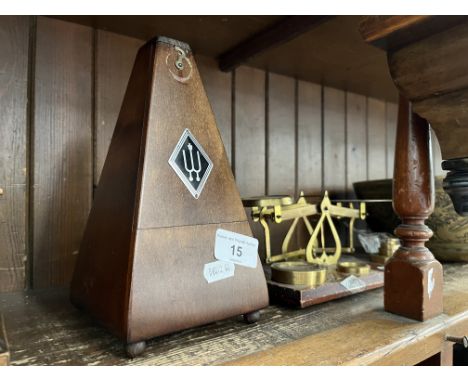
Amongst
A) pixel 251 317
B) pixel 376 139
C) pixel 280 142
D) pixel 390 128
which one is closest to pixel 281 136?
pixel 280 142

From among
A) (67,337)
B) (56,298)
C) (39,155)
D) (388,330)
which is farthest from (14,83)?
(388,330)

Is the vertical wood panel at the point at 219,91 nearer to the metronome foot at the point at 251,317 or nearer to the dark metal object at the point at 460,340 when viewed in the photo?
the metronome foot at the point at 251,317

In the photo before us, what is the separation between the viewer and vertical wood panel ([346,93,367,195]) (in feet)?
4.62

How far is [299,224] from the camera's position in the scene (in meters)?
1.25

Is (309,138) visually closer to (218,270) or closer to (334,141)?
(334,141)

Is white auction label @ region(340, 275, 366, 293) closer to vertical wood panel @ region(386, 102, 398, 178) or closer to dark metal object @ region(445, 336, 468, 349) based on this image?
dark metal object @ region(445, 336, 468, 349)

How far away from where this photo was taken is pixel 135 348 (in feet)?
1.54

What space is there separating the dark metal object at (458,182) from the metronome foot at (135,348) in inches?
21.8

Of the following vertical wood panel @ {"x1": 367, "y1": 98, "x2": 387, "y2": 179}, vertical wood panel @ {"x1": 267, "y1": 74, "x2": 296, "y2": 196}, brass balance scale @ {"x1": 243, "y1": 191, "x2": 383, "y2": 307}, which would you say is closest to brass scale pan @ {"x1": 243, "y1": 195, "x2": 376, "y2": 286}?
brass balance scale @ {"x1": 243, "y1": 191, "x2": 383, "y2": 307}

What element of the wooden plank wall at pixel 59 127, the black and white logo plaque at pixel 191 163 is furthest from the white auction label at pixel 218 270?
the wooden plank wall at pixel 59 127

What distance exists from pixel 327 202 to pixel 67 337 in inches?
26.6

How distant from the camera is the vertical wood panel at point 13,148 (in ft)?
2.59

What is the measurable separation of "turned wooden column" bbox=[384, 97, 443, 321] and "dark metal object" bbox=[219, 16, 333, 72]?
296 mm

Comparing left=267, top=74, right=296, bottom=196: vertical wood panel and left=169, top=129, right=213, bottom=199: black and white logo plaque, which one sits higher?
left=267, top=74, right=296, bottom=196: vertical wood panel
